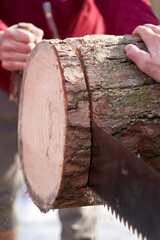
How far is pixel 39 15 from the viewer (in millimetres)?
2328

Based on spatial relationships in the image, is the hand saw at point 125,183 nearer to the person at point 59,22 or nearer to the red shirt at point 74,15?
the person at point 59,22

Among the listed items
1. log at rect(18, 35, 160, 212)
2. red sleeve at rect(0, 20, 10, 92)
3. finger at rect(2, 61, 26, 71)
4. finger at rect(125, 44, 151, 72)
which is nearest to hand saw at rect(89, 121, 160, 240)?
log at rect(18, 35, 160, 212)

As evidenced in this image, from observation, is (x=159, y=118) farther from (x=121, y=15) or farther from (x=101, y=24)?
(x=101, y=24)

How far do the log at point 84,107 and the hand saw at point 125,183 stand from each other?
45mm

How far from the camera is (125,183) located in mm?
1366

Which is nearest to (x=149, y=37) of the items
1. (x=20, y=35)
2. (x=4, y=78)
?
(x=20, y=35)

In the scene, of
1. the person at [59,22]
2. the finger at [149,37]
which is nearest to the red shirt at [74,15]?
the person at [59,22]

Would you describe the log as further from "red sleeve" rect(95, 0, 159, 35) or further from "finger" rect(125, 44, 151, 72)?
"red sleeve" rect(95, 0, 159, 35)

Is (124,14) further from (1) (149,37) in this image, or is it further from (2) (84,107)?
(2) (84,107)

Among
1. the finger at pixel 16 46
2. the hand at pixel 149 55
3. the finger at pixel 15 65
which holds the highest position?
the hand at pixel 149 55

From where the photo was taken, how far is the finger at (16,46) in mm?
1938

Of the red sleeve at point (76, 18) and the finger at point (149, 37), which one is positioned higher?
the finger at point (149, 37)

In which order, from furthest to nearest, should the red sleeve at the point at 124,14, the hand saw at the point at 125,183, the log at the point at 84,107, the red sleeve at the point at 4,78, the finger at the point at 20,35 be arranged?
the red sleeve at the point at 4,78 → the red sleeve at the point at 124,14 → the finger at the point at 20,35 → the log at the point at 84,107 → the hand saw at the point at 125,183

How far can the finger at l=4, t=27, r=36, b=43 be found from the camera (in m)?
1.91
